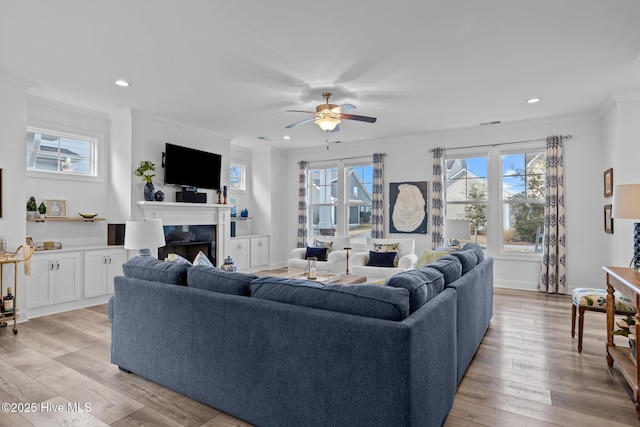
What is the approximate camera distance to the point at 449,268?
8.30 ft

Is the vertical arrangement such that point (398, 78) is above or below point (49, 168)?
above

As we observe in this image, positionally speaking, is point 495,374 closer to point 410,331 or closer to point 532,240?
point 410,331

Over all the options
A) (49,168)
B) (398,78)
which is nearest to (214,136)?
(49,168)

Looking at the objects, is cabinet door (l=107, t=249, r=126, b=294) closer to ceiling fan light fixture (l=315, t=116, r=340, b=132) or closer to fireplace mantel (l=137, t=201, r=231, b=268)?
fireplace mantel (l=137, t=201, r=231, b=268)

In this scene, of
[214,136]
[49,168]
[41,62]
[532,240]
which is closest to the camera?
[41,62]

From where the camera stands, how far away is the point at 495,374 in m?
2.74

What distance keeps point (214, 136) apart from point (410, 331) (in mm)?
5765

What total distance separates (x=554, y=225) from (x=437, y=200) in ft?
5.90

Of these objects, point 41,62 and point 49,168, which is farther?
point 49,168

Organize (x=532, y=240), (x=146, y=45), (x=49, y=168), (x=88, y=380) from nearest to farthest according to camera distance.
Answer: (x=88, y=380), (x=146, y=45), (x=49, y=168), (x=532, y=240)

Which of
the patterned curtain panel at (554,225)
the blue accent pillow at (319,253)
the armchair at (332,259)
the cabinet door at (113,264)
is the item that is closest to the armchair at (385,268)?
the armchair at (332,259)

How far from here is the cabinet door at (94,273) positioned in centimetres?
472

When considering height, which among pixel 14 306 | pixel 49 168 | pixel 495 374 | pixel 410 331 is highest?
pixel 49 168

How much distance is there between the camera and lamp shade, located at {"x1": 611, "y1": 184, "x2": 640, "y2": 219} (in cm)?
272
